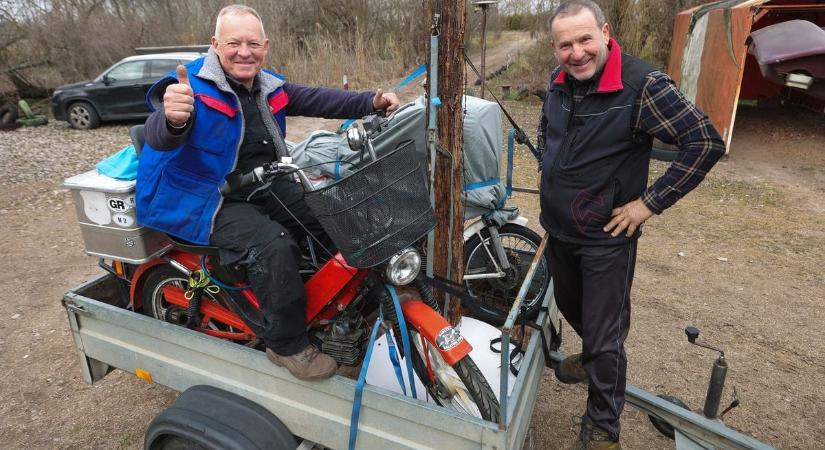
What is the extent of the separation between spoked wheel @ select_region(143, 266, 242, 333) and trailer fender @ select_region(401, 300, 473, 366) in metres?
1.16

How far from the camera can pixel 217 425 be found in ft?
7.13

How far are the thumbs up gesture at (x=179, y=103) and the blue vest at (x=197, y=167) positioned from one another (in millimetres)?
184

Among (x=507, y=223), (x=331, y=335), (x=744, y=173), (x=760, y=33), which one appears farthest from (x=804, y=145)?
(x=331, y=335)

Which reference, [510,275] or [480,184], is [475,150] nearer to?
[480,184]

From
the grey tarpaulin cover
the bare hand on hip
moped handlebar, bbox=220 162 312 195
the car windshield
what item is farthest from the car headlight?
the car windshield

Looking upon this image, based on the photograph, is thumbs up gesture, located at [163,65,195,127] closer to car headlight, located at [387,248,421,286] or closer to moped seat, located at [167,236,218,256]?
moped seat, located at [167,236,218,256]

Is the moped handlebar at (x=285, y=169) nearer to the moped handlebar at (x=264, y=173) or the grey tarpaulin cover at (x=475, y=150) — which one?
the moped handlebar at (x=264, y=173)

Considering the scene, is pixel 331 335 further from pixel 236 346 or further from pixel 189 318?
pixel 189 318

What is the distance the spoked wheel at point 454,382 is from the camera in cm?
220

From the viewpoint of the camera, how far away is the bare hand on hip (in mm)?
2252

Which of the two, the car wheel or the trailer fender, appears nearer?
the trailer fender

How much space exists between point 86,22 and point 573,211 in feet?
57.0

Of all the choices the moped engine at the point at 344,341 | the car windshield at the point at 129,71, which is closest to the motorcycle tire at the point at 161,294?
the moped engine at the point at 344,341

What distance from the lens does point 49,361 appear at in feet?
12.9
